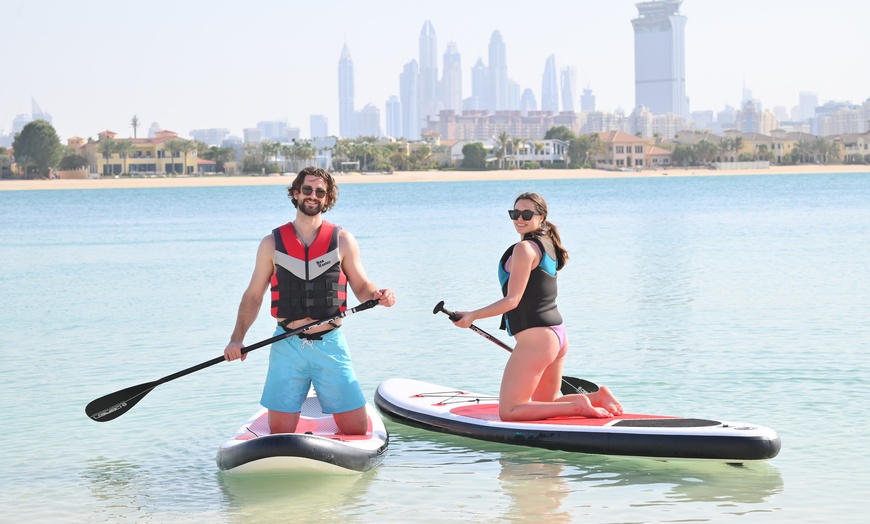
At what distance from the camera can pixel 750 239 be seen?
31625 millimetres

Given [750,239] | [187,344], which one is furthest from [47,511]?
[750,239]

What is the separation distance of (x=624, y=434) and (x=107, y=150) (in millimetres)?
140111

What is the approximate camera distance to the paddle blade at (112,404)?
8047mm

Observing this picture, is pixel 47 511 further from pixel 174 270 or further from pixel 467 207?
pixel 467 207

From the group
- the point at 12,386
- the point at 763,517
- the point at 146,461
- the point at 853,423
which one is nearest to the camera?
the point at 763,517

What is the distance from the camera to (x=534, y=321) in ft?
24.9

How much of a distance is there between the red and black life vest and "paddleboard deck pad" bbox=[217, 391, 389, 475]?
0.80 meters

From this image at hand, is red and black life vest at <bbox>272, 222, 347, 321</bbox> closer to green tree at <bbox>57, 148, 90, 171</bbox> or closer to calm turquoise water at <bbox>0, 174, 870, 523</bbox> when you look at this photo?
calm turquoise water at <bbox>0, 174, 870, 523</bbox>

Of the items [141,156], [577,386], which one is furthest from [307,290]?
[141,156]

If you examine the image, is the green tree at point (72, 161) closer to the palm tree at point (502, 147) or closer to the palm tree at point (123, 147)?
the palm tree at point (123, 147)

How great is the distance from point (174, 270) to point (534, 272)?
63.4 feet

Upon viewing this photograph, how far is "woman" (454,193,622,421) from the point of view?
7.41 meters

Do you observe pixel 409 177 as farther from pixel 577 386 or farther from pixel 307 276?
pixel 307 276

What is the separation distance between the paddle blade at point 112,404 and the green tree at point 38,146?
416 feet
